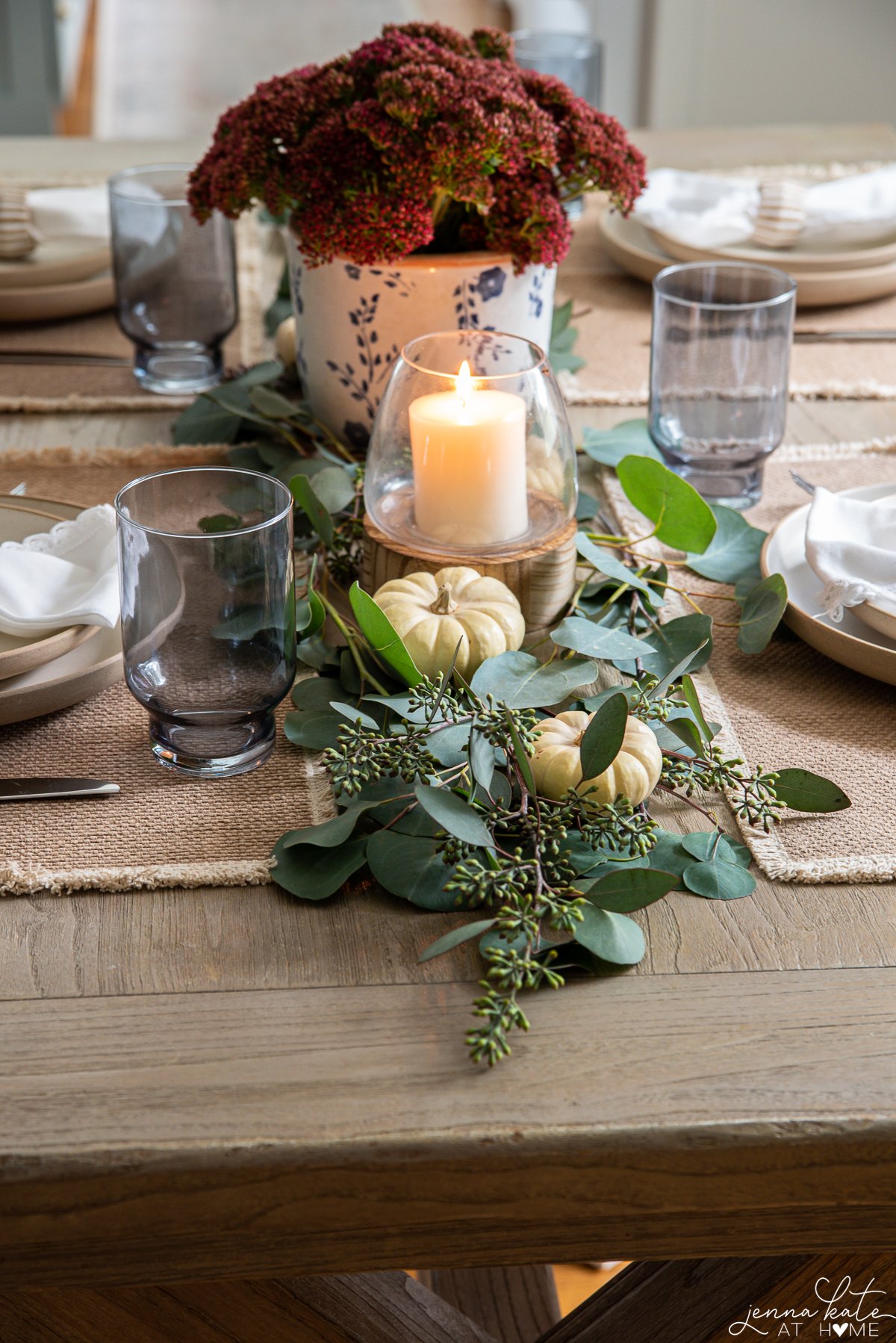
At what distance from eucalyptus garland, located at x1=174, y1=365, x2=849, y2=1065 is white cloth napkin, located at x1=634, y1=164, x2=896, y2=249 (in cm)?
73

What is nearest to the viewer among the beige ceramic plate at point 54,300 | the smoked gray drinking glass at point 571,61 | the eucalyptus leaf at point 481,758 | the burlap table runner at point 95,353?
the eucalyptus leaf at point 481,758

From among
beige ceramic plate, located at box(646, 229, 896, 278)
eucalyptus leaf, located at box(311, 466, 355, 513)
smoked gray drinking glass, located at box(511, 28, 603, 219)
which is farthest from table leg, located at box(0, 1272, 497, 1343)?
smoked gray drinking glass, located at box(511, 28, 603, 219)

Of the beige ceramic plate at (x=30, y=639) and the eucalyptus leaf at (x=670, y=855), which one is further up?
the beige ceramic plate at (x=30, y=639)

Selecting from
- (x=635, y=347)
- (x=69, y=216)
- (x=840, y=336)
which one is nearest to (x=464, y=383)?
(x=635, y=347)

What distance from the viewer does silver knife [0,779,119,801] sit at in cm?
66

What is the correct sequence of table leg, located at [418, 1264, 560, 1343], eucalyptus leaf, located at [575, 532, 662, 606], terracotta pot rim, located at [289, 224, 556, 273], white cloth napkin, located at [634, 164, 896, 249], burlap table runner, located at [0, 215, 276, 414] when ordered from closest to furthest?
eucalyptus leaf, located at [575, 532, 662, 606] → terracotta pot rim, located at [289, 224, 556, 273] → table leg, located at [418, 1264, 560, 1343] → burlap table runner, located at [0, 215, 276, 414] → white cloth napkin, located at [634, 164, 896, 249]

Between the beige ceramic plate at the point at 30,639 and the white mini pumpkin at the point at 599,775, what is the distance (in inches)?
11.1

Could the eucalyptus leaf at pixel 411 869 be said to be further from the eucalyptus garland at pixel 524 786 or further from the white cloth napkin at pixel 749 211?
the white cloth napkin at pixel 749 211

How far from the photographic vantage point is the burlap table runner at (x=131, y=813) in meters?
0.60

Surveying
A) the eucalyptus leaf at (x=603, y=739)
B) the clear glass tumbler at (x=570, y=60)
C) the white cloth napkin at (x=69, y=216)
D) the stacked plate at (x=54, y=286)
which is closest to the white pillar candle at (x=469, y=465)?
the eucalyptus leaf at (x=603, y=739)

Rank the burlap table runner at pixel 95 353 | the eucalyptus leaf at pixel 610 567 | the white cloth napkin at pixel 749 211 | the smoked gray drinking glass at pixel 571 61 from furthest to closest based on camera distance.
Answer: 1. the smoked gray drinking glass at pixel 571 61
2. the white cloth napkin at pixel 749 211
3. the burlap table runner at pixel 95 353
4. the eucalyptus leaf at pixel 610 567

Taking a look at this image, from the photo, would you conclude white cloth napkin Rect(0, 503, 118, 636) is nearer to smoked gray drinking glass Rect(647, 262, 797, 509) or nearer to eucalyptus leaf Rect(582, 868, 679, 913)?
eucalyptus leaf Rect(582, 868, 679, 913)

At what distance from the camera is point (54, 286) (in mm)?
1335

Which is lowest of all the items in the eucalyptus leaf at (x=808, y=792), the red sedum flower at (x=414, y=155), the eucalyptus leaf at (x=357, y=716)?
the eucalyptus leaf at (x=808, y=792)
